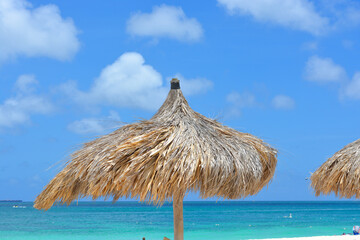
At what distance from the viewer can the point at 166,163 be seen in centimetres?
443

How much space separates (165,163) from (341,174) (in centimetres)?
368

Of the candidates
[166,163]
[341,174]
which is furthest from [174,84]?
[341,174]

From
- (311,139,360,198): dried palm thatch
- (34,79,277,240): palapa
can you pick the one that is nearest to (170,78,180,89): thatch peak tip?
(34,79,277,240): palapa

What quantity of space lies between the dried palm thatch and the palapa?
2.19 meters

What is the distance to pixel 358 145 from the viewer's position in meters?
7.17

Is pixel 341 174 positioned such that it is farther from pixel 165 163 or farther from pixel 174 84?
pixel 165 163

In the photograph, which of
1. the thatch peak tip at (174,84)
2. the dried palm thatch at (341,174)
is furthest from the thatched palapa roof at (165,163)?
the dried palm thatch at (341,174)

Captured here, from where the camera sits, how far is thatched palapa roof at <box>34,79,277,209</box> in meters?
4.45

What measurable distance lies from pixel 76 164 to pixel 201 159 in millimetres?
1337

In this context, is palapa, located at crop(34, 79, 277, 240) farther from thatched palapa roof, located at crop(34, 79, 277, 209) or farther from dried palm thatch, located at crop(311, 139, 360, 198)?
dried palm thatch, located at crop(311, 139, 360, 198)

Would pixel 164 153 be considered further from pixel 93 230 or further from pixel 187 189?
pixel 93 230

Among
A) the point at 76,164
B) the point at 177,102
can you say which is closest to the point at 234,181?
the point at 177,102

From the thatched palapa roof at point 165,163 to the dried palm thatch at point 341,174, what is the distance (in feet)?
7.25

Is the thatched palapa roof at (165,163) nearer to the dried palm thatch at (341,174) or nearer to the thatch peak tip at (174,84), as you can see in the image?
the thatch peak tip at (174,84)
